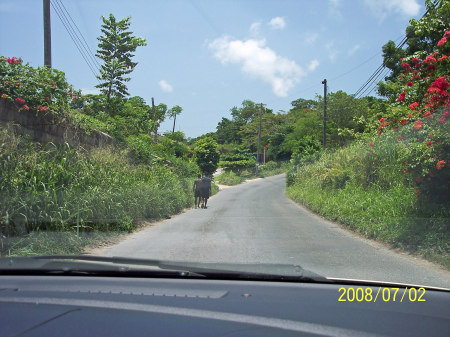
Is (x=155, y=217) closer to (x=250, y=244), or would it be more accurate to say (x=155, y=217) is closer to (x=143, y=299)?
(x=250, y=244)

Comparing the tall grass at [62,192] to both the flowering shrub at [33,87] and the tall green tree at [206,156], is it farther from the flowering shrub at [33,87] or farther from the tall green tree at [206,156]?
the tall green tree at [206,156]

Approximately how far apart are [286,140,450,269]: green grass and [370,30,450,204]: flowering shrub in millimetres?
586

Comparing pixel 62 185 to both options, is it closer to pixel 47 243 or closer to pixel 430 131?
pixel 47 243

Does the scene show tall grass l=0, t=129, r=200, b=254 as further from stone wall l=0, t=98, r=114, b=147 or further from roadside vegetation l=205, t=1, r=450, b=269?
roadside vegetation l=205, t=1, r=450, b=269

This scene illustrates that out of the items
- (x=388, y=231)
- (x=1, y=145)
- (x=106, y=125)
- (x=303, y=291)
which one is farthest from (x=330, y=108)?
(x=303, y=291)

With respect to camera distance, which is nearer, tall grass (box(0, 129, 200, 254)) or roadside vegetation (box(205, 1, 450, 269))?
tall grass (box(0, 129, 200, 254))

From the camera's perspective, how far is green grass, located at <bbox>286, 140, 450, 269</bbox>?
24.8ft

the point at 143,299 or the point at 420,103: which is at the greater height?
the point at 420,103

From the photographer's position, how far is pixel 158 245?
779 cm

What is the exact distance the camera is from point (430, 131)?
25.2 ft

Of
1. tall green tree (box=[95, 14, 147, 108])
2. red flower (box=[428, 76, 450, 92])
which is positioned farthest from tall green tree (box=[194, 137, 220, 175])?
red flower (box=[428, 76, 450, 92])

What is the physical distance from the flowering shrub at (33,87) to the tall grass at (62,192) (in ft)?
3.81

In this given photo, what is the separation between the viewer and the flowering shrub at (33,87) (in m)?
9.34

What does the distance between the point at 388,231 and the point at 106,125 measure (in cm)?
1123
